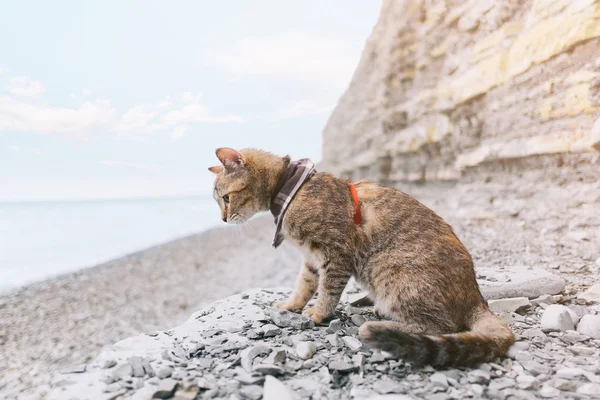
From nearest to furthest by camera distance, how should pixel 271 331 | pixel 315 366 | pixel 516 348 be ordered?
1. pixel 315 366
2. pixel 516 348
3. pixel 271 331

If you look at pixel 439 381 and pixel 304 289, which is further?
pixel 304 289

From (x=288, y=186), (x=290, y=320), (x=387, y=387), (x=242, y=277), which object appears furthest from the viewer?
(x=242, y=277)

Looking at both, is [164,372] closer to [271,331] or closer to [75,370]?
[75,370]

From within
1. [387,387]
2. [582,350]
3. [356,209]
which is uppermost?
[356,209]

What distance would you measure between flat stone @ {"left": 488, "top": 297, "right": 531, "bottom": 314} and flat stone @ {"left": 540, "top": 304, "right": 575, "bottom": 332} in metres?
0.31

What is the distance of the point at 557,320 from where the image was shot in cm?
300

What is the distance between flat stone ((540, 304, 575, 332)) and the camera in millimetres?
2990

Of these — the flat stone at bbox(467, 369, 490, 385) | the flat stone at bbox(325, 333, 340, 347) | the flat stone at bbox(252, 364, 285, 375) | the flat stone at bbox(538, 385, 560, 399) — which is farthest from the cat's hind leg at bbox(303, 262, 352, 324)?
the flat stone at bbox(538, 385, 560, 399)

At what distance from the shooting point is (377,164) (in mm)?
13938

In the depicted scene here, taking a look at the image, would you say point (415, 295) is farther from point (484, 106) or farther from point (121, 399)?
point (484, 106)

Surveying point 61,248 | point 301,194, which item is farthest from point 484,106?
point 61,248

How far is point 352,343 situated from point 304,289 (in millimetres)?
837

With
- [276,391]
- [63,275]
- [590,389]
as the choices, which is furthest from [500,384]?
[63,275]

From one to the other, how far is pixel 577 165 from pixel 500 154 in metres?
1.74
